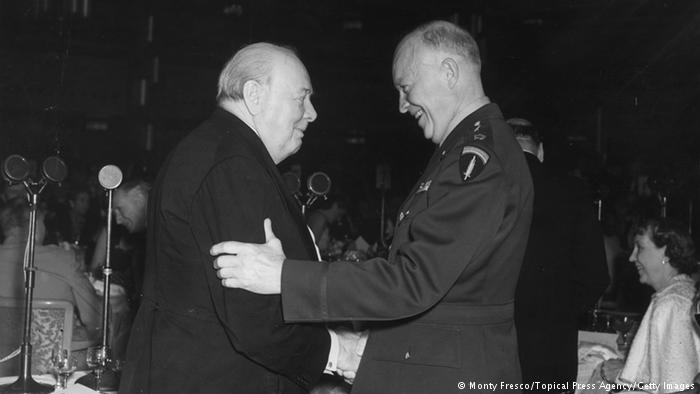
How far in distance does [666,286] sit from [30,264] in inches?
106

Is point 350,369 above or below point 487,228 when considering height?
below

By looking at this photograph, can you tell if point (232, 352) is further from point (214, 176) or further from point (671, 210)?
point (671, 210)

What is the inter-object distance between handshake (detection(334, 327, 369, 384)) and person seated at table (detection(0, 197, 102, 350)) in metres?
2.30

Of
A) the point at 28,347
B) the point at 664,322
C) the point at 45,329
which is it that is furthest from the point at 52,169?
the point at 664,322

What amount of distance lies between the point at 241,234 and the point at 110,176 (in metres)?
1.32

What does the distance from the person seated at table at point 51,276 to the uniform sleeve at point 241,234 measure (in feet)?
7.95

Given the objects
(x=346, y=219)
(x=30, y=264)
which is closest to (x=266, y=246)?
(x=30, y=264)

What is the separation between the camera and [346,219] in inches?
316

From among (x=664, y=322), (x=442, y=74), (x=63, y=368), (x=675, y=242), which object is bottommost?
(x=63, y=368)

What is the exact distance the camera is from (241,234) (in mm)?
1823

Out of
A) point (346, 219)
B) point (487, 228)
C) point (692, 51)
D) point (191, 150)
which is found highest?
point (692, 51)

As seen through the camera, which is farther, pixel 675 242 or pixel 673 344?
pixel 675 242

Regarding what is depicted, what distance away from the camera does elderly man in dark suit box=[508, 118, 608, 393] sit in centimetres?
315

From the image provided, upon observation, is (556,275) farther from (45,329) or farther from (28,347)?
(45,329)
